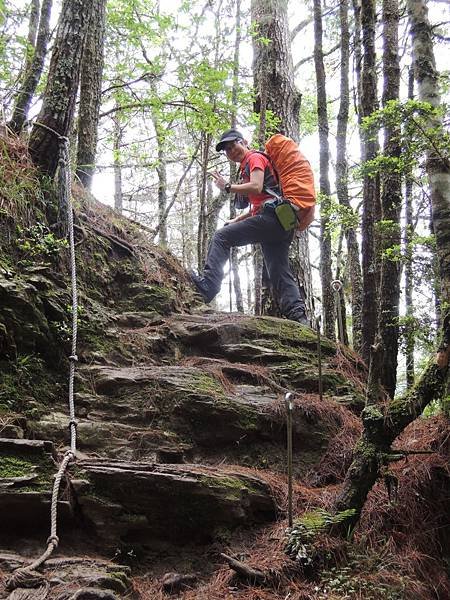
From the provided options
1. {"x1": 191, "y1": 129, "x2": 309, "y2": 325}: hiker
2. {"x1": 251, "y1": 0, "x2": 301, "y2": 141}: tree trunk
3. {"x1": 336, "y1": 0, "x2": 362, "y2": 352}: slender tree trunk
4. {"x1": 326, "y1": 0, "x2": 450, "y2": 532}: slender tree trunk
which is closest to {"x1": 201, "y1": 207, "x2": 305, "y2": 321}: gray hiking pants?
{"x1": 191, "y1": 129, "x2": 309, "y2": 325}: hiker

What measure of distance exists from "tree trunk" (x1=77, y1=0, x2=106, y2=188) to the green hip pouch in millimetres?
2971

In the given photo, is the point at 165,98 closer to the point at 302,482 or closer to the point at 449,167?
the point at 449,167

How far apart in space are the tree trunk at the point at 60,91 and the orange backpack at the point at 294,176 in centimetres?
263

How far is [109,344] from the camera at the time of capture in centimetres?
518

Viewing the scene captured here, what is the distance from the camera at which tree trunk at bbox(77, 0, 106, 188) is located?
298 inches

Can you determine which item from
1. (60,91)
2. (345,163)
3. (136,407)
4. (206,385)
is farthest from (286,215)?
(345,163)

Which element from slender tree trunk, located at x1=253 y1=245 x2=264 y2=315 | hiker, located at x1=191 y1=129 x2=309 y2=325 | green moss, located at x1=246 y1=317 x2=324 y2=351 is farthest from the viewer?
slender tree trunk, located at x1=253 y1=245 x2=264 y2=315

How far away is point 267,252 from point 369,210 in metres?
1.53

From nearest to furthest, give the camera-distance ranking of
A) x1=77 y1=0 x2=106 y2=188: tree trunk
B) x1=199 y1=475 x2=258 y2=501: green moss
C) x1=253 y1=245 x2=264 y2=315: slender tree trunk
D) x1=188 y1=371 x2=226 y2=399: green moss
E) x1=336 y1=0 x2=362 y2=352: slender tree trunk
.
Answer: x1=199 y1=475 x2=258 y2=501: green moss
x1=188 y1=371 x2=226 y2=399: green moss
x1=77 y1=0 x2=106 y2=188: tree trunk
x1=253 y1=245 x2=264 y2=315: slender tree trunk
x1=336 y1=0 x2=362 y2=352: slender tree trunk

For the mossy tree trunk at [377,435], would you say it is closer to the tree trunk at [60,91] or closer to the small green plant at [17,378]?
the small green plant at [17,378]

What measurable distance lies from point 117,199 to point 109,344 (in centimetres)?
1297

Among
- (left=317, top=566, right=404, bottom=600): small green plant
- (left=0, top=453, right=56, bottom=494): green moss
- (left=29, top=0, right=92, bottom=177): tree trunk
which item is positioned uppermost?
(left=29, top=0, right=92, bottom=177): tree trunk

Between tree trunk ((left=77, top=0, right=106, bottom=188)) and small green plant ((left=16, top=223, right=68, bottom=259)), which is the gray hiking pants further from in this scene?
small green plant ((left=16, top=223, right=68, bottom=259))

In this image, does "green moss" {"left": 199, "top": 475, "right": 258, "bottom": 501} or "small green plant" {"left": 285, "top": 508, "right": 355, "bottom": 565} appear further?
"green moss" {"left": 199, "top": 475, "right": 258, "bottom": 501}
